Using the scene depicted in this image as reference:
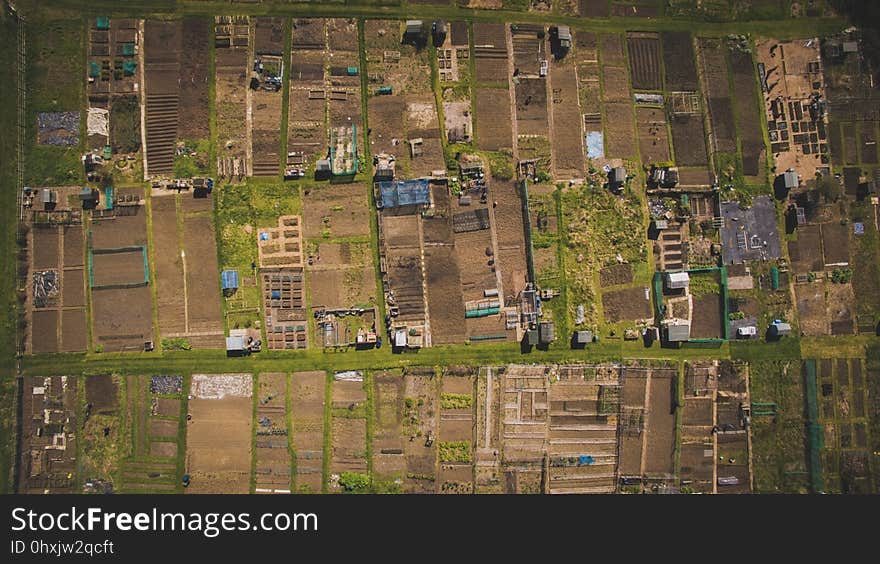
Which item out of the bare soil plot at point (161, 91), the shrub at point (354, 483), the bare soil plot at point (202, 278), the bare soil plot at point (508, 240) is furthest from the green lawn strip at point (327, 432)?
the bare soil plot at point (161, 91)

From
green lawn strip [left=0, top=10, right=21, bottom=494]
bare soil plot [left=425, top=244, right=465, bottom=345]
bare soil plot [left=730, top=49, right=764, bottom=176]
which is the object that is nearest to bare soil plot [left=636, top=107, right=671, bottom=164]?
bare soil plot [left=730, top=49, right=764, bottom=176]

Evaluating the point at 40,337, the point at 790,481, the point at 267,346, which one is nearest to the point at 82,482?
the point at 40,337

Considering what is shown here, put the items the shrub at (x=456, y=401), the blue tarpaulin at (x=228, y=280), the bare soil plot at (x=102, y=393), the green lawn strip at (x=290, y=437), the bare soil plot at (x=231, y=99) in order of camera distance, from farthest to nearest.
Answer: the shrub at (x=456, y=401) < the bare soil plot at (x=231, y=99) < the green lawn strip at (x=290, y=437) < the blue tarpaulin at (x=228, y=280) < the bare soil plot at (x=102, y=393)

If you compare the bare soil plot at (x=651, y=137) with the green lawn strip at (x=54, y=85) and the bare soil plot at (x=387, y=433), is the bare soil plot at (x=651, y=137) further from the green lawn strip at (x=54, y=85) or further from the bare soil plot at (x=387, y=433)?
the green lawn strip at (x=54, y=85)

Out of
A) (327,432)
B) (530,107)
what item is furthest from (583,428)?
(530,107)

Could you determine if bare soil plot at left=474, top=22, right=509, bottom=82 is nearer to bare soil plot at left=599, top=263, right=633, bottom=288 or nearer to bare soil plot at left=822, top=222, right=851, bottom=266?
bare soil plot at left=599, top=263, right=633, bottom=288
